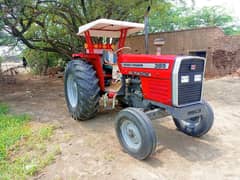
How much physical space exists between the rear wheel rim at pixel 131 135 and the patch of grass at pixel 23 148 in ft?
3.06

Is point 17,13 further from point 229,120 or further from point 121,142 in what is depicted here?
point 229,120

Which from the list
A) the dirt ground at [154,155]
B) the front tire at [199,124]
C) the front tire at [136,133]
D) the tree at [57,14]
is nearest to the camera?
the dirt ground at [154,155]

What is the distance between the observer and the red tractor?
2.98 m

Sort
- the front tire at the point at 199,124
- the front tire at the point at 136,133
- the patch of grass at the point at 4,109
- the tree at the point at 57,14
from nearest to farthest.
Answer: the front tire at the point at 136,133 → the front tire at the point at 199,124 → the patch of grass at the point at 4,109 → the tree at the point at 57,14

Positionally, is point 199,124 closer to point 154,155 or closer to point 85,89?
point 154,155

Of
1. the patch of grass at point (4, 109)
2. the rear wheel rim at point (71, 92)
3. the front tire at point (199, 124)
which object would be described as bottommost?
the patch of grass at point (4, 109)

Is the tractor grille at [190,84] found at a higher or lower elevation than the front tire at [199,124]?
higher

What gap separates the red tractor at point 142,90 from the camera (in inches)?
117

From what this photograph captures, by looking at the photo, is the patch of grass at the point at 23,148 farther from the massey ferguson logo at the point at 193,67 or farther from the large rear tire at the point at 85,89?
the massey ferguson logo at the point at 193,67

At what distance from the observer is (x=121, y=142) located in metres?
3.29

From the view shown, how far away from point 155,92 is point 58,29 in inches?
354

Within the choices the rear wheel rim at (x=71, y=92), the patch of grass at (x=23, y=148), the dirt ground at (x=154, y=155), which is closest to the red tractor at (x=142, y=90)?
the dirt ground at (x=154, y=155)

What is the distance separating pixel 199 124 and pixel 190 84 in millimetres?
748

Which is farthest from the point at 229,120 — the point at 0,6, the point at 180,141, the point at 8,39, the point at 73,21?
the point at 8,39
